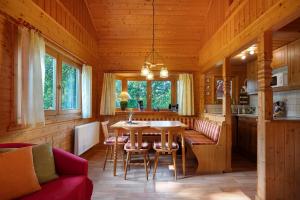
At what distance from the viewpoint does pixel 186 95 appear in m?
6.23


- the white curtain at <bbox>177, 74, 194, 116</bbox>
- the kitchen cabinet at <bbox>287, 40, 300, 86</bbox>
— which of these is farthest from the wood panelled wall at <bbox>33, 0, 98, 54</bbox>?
the kitchen cabinet at <bbox>287, 40, 300, 86</bbox>

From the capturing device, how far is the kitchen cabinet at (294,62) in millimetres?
4203

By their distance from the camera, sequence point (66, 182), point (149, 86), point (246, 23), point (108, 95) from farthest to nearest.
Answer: point (149, 86), point (108, 95), point (246, 23), point (66, 182)

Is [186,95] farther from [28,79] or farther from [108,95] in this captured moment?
[28,79]

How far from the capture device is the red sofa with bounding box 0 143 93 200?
1897mm

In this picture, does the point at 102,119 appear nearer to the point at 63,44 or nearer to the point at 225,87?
the point at 63,44

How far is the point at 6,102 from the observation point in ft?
8.15

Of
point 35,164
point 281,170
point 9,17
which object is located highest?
point 9,17

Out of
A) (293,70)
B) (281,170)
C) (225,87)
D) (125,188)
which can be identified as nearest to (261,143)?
(281,170)

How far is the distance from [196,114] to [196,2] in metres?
2.99

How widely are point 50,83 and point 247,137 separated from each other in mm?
4408

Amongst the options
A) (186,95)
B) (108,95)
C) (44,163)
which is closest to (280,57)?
(186,95)

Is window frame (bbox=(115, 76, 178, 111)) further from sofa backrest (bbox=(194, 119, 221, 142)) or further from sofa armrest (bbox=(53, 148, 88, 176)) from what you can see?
sofa armrest (bbox=(53, 148, 88, 176))

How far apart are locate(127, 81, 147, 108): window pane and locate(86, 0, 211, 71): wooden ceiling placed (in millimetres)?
621
